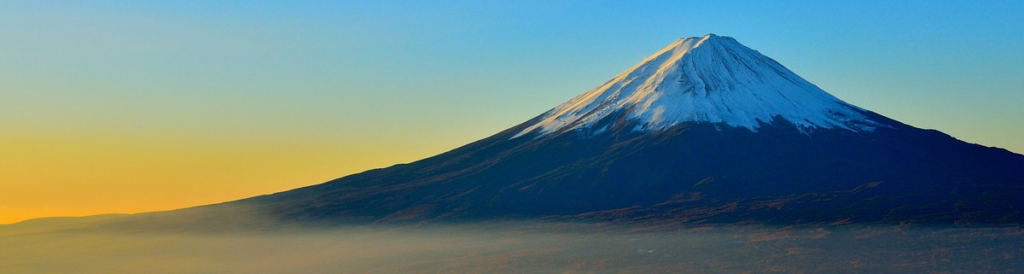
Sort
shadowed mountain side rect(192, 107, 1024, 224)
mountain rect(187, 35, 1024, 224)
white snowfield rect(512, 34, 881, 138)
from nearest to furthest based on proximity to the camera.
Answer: shadowed mountain side rect(192, 107, 1024, 224)
mountain rect(187, 35, 1024, 224)
white snowfield rect(512, 34, 881, 138)

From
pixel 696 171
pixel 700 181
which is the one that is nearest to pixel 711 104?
pixel 696 171

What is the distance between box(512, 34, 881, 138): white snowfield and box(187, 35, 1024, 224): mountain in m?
0.31

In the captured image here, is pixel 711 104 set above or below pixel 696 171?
above

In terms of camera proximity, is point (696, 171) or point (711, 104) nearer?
point (696, 171)

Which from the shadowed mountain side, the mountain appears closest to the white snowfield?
the mountain

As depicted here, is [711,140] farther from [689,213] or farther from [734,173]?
[689,213]

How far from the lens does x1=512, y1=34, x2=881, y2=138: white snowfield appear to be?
183 metres

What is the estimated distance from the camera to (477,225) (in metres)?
153

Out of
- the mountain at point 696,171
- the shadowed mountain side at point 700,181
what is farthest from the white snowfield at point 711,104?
the shadowed mountain side at point 700,181

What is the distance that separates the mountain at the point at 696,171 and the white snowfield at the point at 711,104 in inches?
12.1

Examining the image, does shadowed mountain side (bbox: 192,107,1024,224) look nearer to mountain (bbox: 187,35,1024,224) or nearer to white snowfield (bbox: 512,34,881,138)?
mountain (bbox: 187,35,1024,224)

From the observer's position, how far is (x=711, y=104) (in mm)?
186875

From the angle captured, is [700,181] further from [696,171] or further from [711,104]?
[711,104]

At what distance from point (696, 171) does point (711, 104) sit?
957 inches
